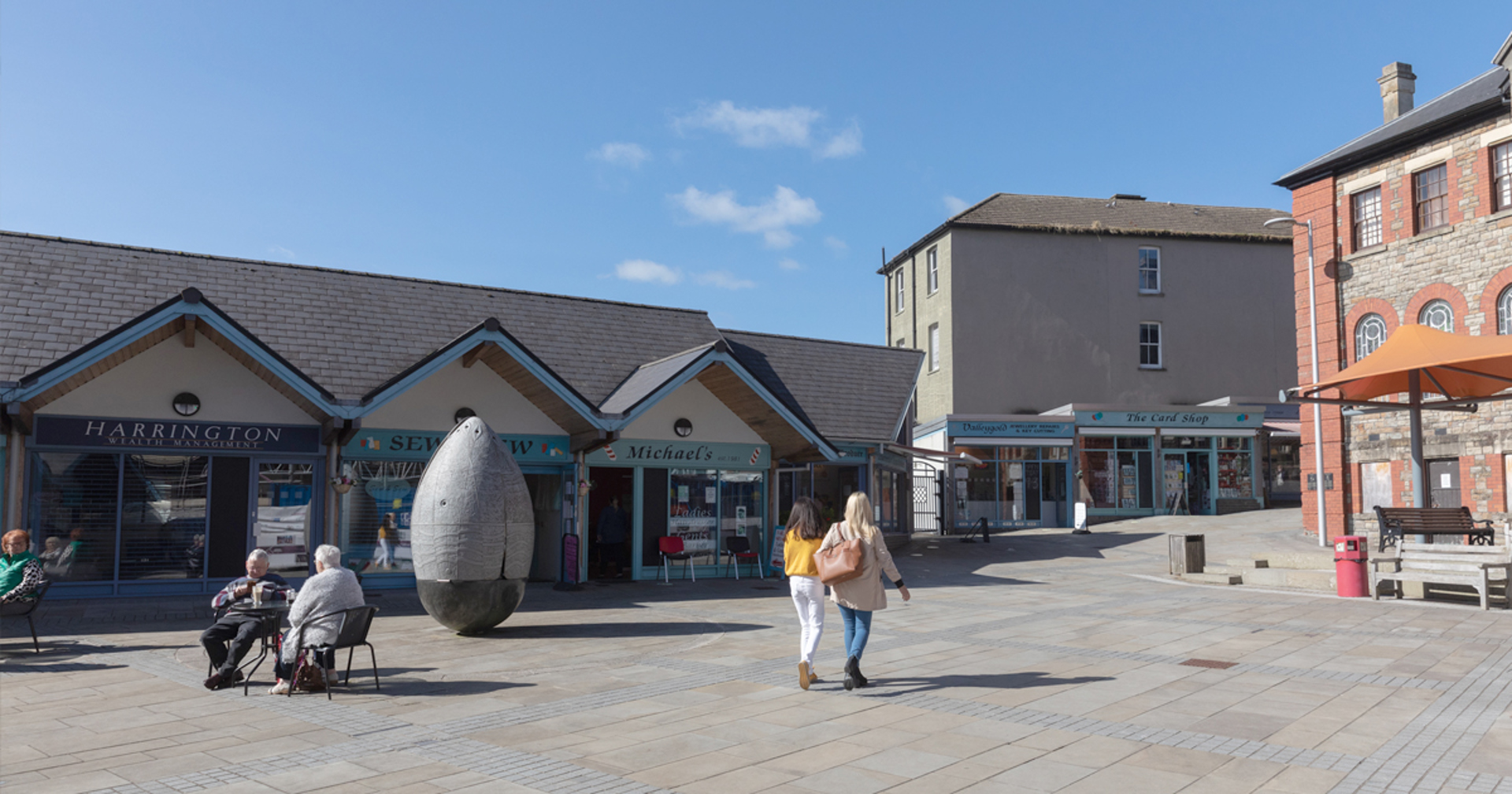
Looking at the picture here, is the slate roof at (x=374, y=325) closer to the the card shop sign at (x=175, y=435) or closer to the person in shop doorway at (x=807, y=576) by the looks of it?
the the card shop sign at (x=175, y=435)

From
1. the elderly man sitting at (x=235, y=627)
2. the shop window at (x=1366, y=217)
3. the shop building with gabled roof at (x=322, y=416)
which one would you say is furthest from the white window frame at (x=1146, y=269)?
the elderly man sitting at (x=235, y=627)

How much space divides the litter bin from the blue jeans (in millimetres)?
12469

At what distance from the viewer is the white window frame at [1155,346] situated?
37531mm

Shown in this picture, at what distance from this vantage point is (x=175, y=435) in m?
15.6

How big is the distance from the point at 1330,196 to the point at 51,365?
88.7 ft

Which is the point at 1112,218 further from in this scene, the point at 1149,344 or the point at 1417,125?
the point at 1417,125

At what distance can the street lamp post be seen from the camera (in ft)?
77.3

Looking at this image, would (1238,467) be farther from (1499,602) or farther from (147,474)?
(147,474)

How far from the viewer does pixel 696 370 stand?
1778 centimetres

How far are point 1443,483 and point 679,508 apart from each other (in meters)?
17.2

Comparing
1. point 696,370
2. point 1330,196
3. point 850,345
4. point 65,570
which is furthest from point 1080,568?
point 65,570

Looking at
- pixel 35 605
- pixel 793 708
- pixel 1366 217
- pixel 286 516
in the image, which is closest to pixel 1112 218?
pixel 1366 217

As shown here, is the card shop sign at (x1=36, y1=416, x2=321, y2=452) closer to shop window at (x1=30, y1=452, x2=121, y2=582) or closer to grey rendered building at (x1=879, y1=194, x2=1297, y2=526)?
shop window at (x1=30, y1=452, x2=121, y2=582)

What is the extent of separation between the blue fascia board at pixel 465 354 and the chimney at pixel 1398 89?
24.0 metres
